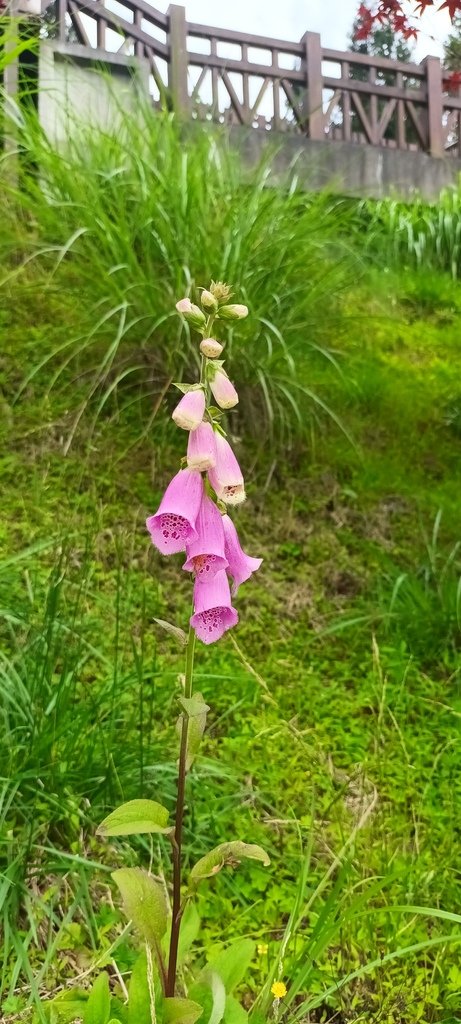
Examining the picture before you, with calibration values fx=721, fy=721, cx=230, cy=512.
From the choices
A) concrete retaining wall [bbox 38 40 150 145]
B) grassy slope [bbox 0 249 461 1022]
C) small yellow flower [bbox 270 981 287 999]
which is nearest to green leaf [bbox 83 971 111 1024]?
small yellow flower [bbox 270 981 287 999]

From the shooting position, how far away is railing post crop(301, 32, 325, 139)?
681 centimetres

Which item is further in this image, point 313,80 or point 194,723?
point 313,80

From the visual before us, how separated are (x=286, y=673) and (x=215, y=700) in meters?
0.28

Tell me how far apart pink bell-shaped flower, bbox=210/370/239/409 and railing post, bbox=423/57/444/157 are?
7550mm

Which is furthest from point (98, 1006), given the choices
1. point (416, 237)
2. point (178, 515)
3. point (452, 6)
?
point (416, 237)

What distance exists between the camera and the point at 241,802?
1645 millimetres

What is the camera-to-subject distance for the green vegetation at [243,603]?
4.28 ft

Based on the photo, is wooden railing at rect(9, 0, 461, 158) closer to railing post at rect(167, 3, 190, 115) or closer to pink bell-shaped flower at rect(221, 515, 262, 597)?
railing post at rect(167, 3, 190, 115)

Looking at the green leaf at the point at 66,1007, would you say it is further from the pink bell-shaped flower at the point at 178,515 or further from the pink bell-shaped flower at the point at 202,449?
the pink bell-shaped flower at the point at 202,449

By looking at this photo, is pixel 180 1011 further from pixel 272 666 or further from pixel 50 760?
pixel 272 666

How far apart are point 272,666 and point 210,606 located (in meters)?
1.29

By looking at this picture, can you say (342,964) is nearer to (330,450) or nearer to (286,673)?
(286,673)

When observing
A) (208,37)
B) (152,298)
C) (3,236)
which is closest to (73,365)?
(152,298)

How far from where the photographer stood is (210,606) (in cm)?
90
